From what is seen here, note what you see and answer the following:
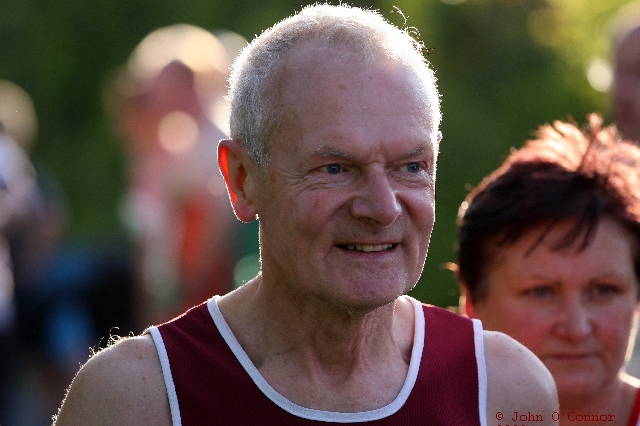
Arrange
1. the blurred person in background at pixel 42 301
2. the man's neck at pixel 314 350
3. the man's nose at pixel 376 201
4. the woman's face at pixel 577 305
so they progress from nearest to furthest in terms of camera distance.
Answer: the man's nose at pixel 376 201, the man's neck at pixel 314 350, the woman's face at pixel 577 305, the blurred person in background at pixel 42 301

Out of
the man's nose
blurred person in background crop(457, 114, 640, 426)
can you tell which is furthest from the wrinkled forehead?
blurred person in background crop(457, 114, 640, 426)

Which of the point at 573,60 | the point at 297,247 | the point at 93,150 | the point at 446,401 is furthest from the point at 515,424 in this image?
the point at 93,150

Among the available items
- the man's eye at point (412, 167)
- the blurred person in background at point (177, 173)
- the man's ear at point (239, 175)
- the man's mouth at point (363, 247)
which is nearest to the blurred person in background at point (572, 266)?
the man's eye at point (412, 167)

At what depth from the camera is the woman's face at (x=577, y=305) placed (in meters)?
3.42

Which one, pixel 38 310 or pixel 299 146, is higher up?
pixel 299 146

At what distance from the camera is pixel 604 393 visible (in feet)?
11.4

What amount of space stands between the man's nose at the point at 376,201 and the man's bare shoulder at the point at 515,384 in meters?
0.74

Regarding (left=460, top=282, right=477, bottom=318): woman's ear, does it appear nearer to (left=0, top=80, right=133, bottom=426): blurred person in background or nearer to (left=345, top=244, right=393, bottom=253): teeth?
(left=345, top=244, right=393, bottom=253): teeth

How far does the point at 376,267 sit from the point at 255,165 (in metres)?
0.45

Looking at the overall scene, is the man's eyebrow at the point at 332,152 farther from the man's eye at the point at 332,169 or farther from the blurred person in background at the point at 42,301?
the blurred person in background at the point at 42,301

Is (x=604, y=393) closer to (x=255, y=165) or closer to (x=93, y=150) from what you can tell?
(x=255, y=165)

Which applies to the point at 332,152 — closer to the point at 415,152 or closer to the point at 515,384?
the point at 415,152

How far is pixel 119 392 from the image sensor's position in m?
2.59

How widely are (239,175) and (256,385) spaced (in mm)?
609
